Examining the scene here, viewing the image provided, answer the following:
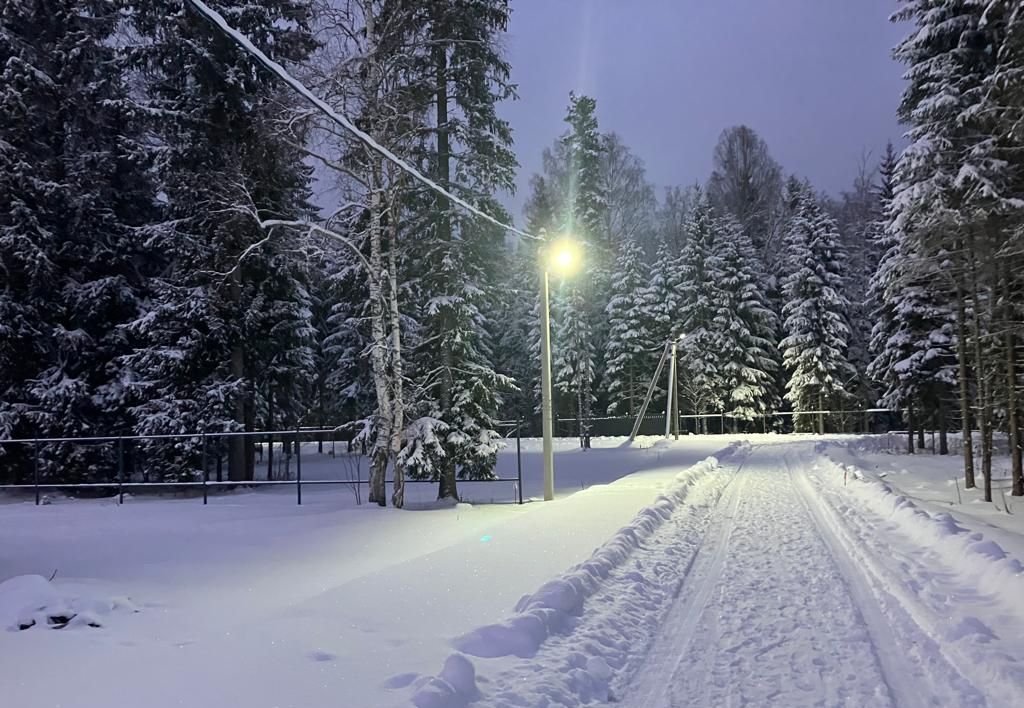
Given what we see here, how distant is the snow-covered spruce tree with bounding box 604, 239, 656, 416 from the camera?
48000mm

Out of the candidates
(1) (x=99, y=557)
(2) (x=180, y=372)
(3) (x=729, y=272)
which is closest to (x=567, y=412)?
(3) (x=729, y=272)

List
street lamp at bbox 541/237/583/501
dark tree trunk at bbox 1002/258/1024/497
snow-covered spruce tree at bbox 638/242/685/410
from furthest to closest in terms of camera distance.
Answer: snow-covered spruce tree at bbox 638/242/685/410 < street lamp at bbox 541/237/583/501 < dark tree trunk at bbox 1002/258/1024/497

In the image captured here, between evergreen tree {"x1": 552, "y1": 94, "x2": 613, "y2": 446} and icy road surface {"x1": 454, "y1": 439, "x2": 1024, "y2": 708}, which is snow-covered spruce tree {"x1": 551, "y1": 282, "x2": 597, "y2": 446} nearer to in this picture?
evergreen tree {"x1": 552, "y1": 94, "x2": 613, "y2": 446}

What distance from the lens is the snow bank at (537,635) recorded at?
4289 millimetres

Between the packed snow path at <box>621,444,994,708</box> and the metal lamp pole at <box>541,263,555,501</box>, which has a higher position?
the metal lamp pole at <box>541,263,555,501</box>

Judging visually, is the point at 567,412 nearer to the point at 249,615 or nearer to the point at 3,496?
the point at 3,496

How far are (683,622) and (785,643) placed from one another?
0.90 meters

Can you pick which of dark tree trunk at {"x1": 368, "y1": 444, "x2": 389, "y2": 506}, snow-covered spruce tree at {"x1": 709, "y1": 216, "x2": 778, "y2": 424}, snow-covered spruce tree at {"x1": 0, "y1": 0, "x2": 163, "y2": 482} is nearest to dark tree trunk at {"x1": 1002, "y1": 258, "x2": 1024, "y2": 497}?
dark tree trunk at {"x1": 368, "y1": 444, "x2": 389, "y2": 506}

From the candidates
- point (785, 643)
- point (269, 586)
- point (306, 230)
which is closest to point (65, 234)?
point (306, 230)

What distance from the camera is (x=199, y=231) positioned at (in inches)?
830

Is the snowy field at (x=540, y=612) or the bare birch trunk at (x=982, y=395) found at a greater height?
the bare birch trunk at (x=982, y=395)

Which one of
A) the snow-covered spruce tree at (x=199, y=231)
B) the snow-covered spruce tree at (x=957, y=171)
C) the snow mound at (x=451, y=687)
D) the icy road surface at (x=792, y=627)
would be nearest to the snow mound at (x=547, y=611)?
the icy road surface at (x=792, y=627)

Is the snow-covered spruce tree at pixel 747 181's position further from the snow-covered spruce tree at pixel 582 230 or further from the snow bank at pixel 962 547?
the snow bank at pixel 962 547

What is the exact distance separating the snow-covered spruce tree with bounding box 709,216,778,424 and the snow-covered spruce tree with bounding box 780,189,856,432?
285 cm
